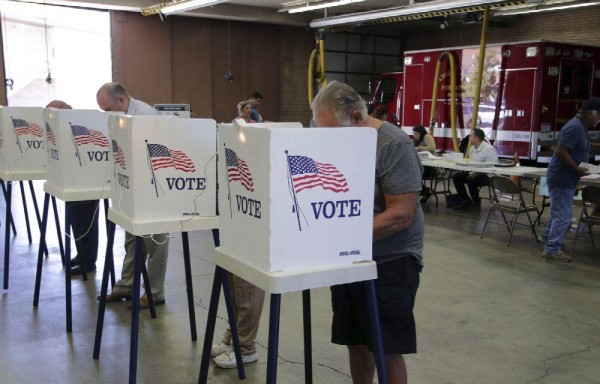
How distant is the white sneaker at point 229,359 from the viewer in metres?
3.36

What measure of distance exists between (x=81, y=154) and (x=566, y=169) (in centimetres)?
440

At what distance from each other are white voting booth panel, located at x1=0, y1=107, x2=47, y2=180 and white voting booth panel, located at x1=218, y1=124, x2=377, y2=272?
326 centimetres

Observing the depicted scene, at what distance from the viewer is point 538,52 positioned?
9.90 m

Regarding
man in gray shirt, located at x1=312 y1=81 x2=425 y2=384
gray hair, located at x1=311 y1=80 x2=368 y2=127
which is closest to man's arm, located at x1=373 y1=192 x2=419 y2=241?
man in gray shirt, located at x1=312 y1=81 x2=425 y2=384

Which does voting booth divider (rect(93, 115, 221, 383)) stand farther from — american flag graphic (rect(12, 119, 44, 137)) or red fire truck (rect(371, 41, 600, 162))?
red fire truck (rect(371, 41, 600, 162))

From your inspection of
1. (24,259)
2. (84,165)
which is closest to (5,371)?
(84,165)

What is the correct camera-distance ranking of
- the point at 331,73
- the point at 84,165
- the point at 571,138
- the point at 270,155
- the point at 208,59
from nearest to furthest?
the point at 270,155 < the point at 84,165 < the point at 571,138 < the point at 208,59 < the point at 331,73

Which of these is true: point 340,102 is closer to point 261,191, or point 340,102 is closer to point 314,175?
point 314,175

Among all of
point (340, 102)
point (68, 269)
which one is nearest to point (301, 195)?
point (340, 102)

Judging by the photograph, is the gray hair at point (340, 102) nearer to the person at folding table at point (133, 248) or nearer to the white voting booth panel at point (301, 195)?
the white voting booth panel at point (301, 195)

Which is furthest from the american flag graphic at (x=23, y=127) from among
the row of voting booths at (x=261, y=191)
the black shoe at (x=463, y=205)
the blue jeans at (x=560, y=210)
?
the black shoe at (x=463, y=205)

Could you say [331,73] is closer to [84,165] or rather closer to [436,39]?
[436,39]

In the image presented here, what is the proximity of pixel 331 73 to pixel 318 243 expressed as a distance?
15.3 m

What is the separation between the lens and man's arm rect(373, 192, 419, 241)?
220cm
